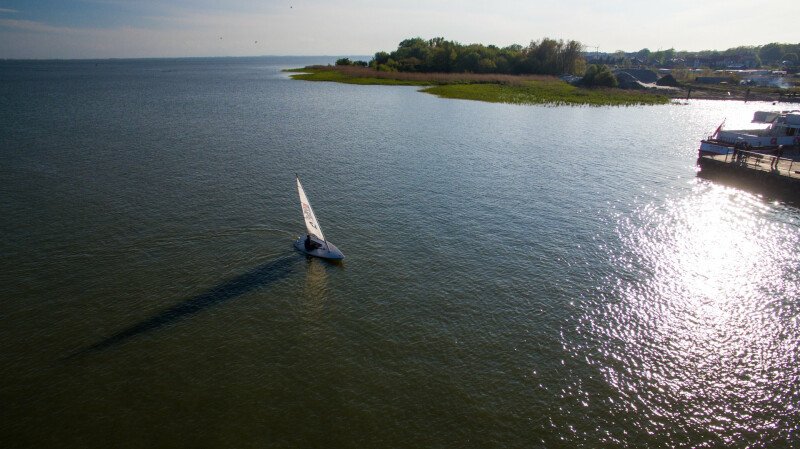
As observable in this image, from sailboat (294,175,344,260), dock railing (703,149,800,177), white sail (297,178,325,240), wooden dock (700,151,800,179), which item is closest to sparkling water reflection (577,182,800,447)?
wooden dock (700,151,800,179)

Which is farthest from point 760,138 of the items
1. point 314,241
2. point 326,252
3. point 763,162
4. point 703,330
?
point 314,241

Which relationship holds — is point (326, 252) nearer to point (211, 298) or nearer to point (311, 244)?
point (311, 244)

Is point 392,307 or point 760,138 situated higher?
point 760,138

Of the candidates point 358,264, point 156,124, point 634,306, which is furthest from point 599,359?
point 156,124

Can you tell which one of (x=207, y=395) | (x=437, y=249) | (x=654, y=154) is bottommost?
(x=207, y=395)

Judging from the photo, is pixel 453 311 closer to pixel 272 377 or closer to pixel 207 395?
pixel 272 377

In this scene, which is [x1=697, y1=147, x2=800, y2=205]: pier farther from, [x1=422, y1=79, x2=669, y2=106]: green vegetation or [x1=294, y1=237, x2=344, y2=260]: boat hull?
[x1=422, y1=79, x2=669, y2=106]: green vegetation
